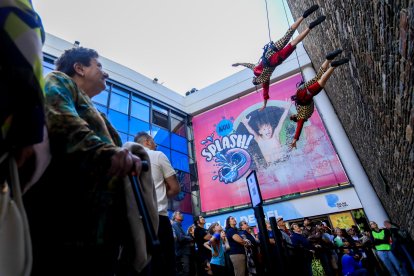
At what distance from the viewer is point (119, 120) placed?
42.3 ft

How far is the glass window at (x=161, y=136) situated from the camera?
1445cm

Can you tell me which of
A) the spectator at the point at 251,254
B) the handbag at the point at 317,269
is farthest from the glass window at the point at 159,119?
the handbag at the point at 317,269

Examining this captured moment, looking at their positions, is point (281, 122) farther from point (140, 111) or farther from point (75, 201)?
point (75, 201)

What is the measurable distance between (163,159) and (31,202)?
1290 mm

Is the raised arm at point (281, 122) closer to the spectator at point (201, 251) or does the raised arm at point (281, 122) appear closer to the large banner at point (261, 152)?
the large banner at point (261, 152)

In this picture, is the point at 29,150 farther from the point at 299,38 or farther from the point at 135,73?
the point at 135,73

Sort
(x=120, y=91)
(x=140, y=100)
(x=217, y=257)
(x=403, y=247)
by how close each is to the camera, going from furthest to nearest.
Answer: (x=140, y=100) → (x=120, y=91) → (x=403, y=247) → (x=217, y=257)

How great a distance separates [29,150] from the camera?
0.66 m

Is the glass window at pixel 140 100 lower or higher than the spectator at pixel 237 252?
higher

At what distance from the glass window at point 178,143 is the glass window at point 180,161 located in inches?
14.6

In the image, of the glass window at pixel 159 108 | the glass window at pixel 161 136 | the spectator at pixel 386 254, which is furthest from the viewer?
the glass window at pixel 159 108

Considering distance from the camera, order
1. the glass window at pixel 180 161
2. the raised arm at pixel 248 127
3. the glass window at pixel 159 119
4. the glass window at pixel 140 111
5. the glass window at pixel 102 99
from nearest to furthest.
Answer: the glass window at pixel 102 99 < the raised arm at pixel 248 127 < the glass window at pixel 140 111 < the glass window at pixel 180 161 < the glass window at pixel 159 119

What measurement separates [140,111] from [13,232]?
14520 mm

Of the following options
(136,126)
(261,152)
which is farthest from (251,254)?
(136,126)
